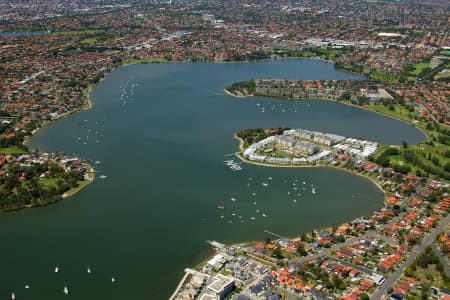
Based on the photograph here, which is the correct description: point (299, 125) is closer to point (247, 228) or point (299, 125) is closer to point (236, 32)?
point (247, 228)

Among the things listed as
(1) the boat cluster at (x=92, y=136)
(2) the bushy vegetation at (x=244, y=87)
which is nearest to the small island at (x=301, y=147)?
(1) the boat cluster at (x=92, y=136)

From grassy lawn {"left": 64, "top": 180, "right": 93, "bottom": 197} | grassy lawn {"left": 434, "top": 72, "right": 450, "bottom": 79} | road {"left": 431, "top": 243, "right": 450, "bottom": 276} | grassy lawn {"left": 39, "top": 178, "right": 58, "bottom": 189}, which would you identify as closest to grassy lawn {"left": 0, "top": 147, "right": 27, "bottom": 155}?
grassy lawn {"left": 39, "top": 178, "right": 58, "bottom": 189}

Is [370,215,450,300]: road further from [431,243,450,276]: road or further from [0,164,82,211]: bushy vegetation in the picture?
[0,164,82,211]: bushy vegetation

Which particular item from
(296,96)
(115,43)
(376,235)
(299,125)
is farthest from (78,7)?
(376,235)

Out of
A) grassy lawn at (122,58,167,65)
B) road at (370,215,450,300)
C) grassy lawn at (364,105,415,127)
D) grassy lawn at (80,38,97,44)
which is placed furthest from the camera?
grassy lawn at (80,38,97,44)

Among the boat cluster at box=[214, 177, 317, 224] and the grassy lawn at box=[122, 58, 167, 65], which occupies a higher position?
the boat cluster at box=[214, 177, 317, 224]

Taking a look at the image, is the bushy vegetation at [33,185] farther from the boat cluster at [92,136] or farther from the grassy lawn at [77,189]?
the boat cluster at [92,136]
